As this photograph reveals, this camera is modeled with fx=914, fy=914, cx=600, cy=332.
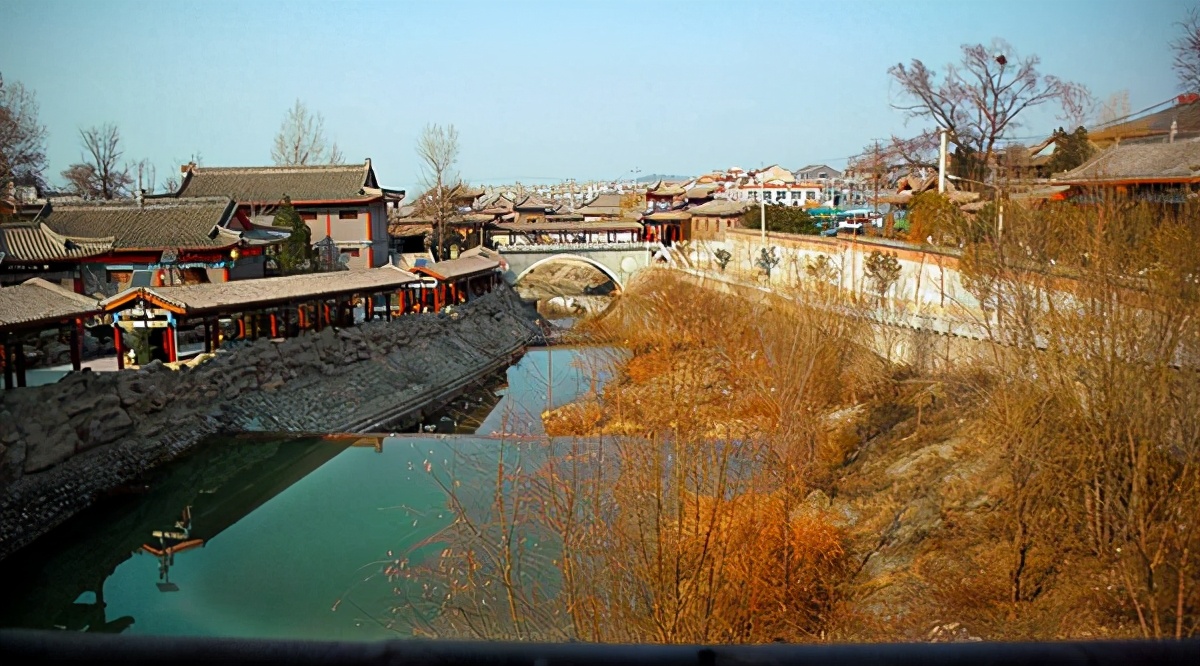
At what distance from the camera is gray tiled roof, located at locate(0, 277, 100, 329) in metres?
9.97

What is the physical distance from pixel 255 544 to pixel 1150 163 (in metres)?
11.9

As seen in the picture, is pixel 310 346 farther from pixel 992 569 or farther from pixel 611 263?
pixel 611 263

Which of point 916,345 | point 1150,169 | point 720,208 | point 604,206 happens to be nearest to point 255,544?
point 916,345

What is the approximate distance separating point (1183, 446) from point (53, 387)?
10.6m

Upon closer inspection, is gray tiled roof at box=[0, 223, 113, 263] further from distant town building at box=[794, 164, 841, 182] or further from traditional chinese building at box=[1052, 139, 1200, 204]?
distant town building at box=[794, 164, 841, 182]

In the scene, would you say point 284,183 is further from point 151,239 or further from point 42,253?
point 42,253

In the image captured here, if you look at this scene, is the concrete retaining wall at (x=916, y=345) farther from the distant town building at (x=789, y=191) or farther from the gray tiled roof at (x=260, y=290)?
the distant town building at (x=789, y=191)

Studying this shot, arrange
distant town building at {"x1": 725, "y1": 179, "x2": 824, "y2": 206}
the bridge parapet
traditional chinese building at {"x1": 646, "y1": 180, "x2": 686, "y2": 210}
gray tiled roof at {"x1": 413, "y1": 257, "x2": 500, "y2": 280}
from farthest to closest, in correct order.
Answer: distant town building at {"x1": 725, "y1": 179, "x2": 824, "y2": 206} → traditional chinese building at {"x1": 646, "y1": 180, "x2": 686, "y2": 210} → the bridge parapet → gray tiled roof at {"x1": 413, "y1": 257, "x2": 500, "y2": 280}

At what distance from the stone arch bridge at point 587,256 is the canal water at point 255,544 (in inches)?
743

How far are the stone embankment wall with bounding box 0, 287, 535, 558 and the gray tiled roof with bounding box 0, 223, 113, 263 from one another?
156 inches

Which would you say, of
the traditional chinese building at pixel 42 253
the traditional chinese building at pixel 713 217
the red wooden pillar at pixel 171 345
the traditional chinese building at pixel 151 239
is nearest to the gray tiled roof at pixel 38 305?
the red wooden pillar at pixel 171 345

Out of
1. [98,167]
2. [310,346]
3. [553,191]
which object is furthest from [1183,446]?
[553,191]

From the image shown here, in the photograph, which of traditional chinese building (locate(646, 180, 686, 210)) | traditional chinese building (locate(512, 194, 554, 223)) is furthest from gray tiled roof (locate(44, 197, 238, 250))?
traditional chinese building (locate(646, 180, 686, 210))

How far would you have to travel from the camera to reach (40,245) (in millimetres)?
15102
